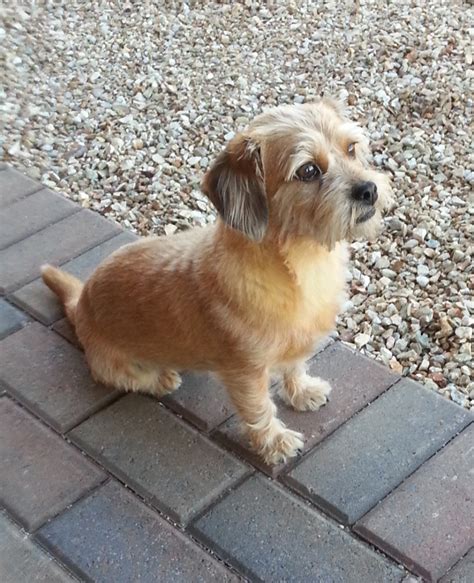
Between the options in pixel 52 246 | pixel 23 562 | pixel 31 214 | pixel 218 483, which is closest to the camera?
pixel 23 562

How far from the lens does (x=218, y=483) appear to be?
269 cm

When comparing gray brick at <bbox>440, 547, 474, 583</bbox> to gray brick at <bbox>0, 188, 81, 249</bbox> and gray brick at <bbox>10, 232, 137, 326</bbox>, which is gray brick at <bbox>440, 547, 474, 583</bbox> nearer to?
gray brick at <bbox>10, 232, 137, 326</bbox>

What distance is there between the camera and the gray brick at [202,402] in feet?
9.55

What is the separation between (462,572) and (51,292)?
6.59 feet

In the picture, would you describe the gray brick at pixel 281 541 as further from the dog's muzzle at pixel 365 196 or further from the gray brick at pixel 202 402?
the dog's muzzle at pixel 365 196

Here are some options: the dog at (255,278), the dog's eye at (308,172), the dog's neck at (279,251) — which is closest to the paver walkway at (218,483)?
the dog at (255,278)

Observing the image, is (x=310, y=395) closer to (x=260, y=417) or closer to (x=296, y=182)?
(x=260, y=417)

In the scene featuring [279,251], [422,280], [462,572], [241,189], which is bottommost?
[462,572]

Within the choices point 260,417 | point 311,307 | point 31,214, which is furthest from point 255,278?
point 31,214

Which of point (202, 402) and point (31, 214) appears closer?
point (202, 402)

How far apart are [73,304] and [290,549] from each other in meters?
1.35

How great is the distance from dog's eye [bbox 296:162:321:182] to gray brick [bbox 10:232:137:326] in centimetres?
148

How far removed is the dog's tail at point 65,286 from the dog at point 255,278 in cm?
18

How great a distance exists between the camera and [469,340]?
3.20 meters
